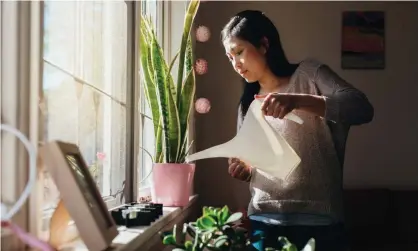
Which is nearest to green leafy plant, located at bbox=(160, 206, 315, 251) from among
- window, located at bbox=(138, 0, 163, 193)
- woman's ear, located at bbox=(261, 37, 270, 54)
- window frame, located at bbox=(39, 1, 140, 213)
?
woman's ear, located at bbox=(261, 37, 270, 54)

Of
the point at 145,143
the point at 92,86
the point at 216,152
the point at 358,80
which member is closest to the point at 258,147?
the point at 216,152

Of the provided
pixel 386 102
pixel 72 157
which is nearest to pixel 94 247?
pixel 72 157

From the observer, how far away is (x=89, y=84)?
5.21 feet

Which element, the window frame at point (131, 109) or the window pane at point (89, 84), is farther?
the window frame at point (131, 109)

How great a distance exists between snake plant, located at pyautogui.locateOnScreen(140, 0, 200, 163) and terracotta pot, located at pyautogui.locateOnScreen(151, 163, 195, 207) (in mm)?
79

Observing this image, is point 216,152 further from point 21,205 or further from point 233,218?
point 21,205

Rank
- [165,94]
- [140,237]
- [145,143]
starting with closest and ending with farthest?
[140,237]
[165,94]
[145,143]

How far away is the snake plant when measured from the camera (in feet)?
6.41

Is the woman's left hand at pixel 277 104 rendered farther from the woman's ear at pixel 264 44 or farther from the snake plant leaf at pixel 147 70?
the snake plant leaf at pixel 147 70

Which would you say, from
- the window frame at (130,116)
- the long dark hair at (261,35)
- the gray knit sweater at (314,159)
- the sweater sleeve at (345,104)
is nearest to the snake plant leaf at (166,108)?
the window frame at (130,116)

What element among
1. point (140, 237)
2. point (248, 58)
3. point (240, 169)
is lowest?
point (140, 237)

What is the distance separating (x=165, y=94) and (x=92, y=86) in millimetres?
381

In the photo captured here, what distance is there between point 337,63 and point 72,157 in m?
3.29

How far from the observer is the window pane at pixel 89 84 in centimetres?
124
